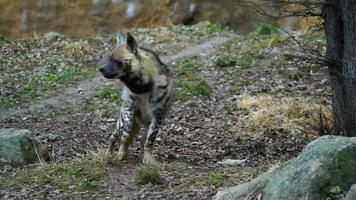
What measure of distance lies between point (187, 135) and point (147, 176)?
267 centimetres

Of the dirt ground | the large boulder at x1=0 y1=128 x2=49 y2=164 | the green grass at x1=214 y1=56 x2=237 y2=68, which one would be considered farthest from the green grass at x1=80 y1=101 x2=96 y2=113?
the green grass at x1=214 y1=56 x2=237 y2=68

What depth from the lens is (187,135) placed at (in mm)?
8781

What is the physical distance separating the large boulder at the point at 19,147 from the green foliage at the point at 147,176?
54.1 inches

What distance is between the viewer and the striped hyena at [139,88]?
6723 millimetres

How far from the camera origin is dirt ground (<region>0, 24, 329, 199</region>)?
617 centimetres

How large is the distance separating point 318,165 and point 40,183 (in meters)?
2.88

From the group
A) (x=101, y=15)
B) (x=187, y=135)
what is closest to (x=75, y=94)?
(x=187, y=135)

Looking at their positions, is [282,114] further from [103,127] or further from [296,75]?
[296,75]

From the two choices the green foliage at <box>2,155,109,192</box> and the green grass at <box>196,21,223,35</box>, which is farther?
the green grass at <box>196,21,223,35</box>

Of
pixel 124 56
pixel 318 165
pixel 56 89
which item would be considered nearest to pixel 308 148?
Answer: pixel 318 165

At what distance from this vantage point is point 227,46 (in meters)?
14.8

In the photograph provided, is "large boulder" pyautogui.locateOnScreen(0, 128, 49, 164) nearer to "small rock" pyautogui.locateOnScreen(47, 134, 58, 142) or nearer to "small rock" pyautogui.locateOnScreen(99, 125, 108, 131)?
"small rock" pyautogui.locateOnScreen(47, 134, 58, 142)

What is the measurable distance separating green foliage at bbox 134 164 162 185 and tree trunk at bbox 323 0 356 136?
196 cm

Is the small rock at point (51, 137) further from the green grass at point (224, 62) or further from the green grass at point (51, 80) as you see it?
the green grass at point (224, 62)
